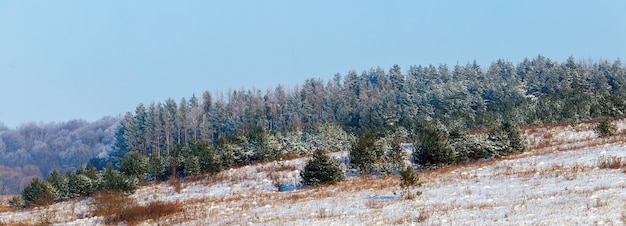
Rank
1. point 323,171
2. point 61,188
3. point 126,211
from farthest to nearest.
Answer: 1. point 61,188
2. point 323,171
3. point 126,211

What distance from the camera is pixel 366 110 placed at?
92625 millimetres

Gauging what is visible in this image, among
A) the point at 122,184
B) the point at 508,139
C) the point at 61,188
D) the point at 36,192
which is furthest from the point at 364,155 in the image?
the point at 36,192

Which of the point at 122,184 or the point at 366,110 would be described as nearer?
the point at 122,184

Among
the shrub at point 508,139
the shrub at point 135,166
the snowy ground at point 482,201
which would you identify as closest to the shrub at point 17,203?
the shrub at point 135,166

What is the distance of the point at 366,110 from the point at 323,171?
63141mm

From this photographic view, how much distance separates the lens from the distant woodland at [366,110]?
57.3 meters

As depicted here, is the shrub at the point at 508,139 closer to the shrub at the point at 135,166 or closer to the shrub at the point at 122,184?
the shrub at the point at 122,184

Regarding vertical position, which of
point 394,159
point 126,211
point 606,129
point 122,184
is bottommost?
point 126,211

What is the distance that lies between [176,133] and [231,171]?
63.7m

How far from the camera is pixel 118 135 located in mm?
106312

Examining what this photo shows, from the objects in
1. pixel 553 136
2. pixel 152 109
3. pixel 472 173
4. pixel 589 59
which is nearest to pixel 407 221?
pixel 472 173

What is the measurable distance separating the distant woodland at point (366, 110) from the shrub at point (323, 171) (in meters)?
18.4

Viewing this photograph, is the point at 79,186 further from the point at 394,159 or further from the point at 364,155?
the point at 394,159

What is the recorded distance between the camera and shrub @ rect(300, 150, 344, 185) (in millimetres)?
30172
